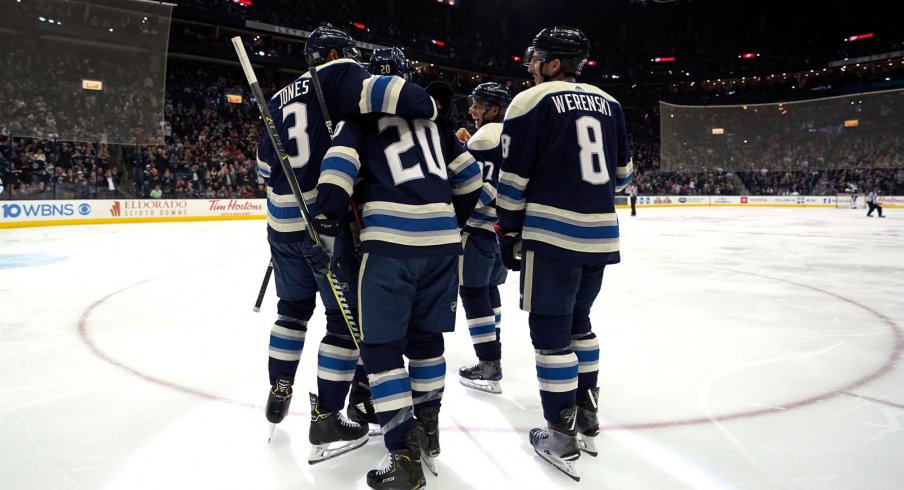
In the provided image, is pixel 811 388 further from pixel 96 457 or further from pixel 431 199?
pixel 96 457

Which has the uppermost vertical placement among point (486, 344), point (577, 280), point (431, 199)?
point (431, 199)

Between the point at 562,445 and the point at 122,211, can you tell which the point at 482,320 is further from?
the point at 122,211

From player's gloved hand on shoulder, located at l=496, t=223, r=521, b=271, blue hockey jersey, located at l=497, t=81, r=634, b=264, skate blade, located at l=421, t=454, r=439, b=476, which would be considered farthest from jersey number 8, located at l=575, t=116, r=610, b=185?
skate blade, located at l=421, t=454, r=439, b=476

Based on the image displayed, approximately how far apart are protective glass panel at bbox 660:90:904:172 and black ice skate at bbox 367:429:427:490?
862 inches

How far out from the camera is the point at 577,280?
1979 millimetres

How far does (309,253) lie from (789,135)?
2340cm

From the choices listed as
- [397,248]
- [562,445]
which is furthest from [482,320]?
[397,248]

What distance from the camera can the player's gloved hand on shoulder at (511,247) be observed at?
6.85 ft

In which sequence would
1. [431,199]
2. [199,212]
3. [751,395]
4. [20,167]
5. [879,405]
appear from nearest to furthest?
[431,199]
[879,405]
[751,395]
[20,167]
[199,212]

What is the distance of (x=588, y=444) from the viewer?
2.06 meters

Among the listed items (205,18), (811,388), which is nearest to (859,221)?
(811,388)

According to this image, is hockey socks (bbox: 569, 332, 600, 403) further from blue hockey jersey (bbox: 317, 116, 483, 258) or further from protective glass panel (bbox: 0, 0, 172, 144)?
protective glass panel (bbox: 0, 0, 172, 144)

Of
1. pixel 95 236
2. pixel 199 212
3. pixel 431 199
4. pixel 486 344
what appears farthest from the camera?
pixel 199 212

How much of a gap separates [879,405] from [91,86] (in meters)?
13.1
